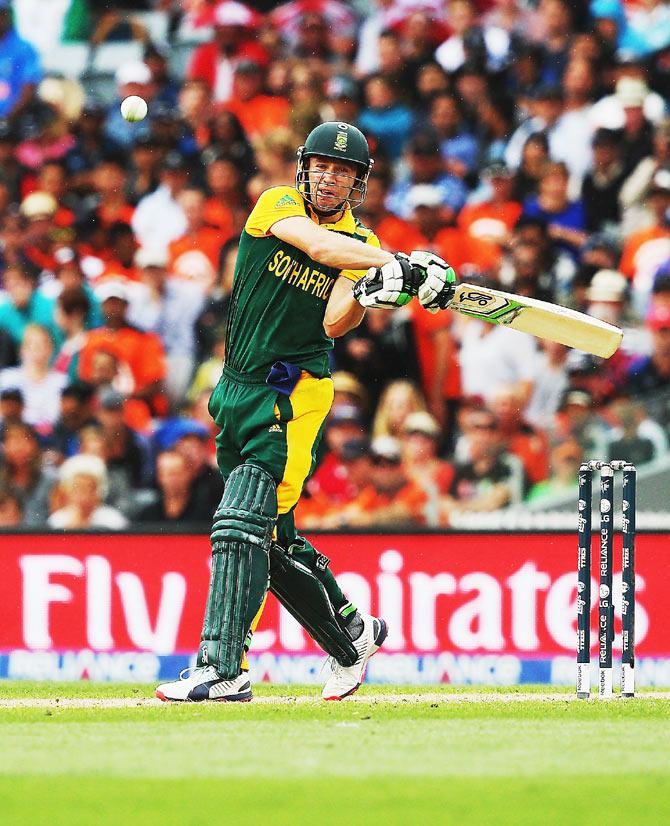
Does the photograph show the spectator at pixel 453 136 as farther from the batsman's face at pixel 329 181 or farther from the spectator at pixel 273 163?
the batsman's face at pixel 329 181

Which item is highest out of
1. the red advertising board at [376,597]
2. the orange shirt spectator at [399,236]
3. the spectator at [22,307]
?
the orange shirt spectator at [399,236]

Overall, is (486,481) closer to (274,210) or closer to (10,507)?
(10,507)

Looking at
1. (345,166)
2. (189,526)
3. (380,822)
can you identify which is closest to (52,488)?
(189,526)

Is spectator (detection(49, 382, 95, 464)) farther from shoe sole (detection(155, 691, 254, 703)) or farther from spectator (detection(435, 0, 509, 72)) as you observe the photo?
shoe sole (detection(155, 691, 254, 703))

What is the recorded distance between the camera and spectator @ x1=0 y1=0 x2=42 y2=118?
481 inches

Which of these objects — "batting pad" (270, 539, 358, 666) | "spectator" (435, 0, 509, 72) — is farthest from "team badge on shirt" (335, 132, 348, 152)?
"spectator" (435, 0, 509, 72)

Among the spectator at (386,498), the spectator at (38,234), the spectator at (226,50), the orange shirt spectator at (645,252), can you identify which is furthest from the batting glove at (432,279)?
the spectator at (226,50)

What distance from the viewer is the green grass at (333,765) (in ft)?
12.0

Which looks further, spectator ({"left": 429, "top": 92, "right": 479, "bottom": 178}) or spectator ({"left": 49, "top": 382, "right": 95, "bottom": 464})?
spectator ({"left": 429, "top": 92, "right": 479, "bottom": 178})

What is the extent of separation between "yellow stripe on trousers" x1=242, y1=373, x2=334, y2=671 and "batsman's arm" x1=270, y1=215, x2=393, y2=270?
456 millimetres

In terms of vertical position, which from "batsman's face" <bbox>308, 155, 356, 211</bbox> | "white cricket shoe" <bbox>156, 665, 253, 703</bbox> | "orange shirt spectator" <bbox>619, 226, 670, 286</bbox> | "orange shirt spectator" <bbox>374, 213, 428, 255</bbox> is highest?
"orange shirt spectator" <bbox>374, 213, 428, 255</bbox>

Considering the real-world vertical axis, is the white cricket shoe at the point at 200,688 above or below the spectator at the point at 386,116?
below

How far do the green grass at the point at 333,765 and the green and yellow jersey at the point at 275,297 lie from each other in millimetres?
1296

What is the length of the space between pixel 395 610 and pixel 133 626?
141cm
